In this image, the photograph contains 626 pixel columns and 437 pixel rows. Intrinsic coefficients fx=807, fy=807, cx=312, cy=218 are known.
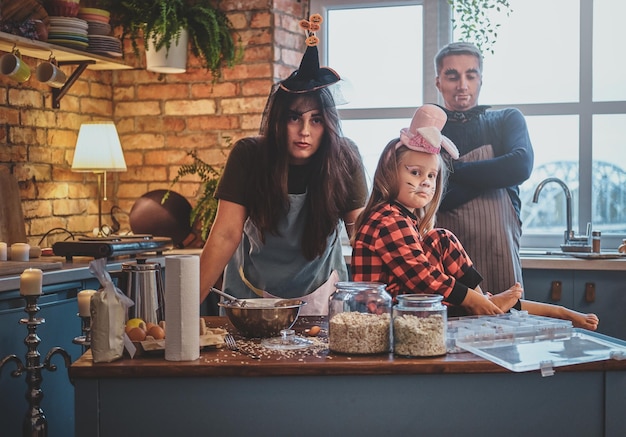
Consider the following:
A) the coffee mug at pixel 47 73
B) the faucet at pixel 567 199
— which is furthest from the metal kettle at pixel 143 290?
the faucet at pixel 567 199

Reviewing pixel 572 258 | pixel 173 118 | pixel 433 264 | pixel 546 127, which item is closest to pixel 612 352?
pixel 433 264

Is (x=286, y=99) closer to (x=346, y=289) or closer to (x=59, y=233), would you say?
(x=346, y=289)

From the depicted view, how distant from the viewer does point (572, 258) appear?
3.75m

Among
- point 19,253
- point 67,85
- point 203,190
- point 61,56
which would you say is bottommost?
point 19,253

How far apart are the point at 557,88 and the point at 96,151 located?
2414 mm

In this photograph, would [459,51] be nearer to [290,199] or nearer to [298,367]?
[290,199]

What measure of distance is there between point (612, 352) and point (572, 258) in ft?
7.20

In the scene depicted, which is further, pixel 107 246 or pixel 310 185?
pixel 107 246

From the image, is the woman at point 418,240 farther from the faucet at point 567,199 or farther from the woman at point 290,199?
the faucet at point 567,199

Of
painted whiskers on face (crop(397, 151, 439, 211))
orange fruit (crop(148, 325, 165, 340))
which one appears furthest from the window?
orange fruit (crop(148, 325, 165, 340))

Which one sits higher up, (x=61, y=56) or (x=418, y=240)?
(x=61, y=56)

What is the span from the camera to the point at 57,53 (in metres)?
3.76

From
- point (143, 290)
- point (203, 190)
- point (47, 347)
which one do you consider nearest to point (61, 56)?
point (203, 190)

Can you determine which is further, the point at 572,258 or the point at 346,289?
the point at 572,258
